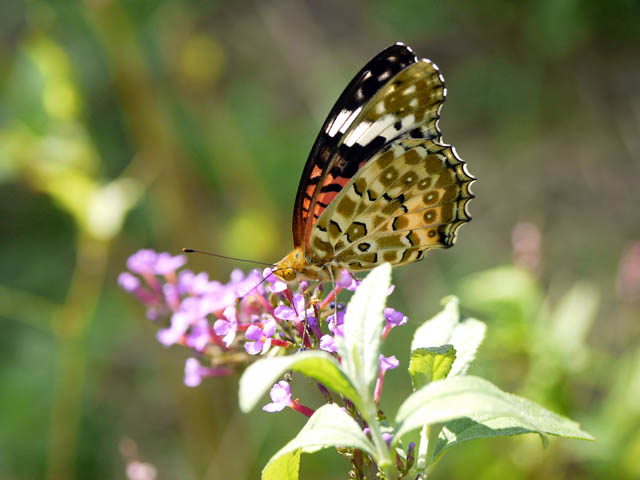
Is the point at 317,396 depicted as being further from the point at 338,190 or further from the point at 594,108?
A: the point at 594,108

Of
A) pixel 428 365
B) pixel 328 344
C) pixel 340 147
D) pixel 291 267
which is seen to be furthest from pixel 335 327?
pixel 340 147

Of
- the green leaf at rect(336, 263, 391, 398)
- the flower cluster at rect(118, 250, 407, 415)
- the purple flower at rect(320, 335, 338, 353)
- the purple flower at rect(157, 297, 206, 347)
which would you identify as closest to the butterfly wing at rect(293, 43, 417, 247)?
the flower cluster at rect(118, 250, 407, 415)

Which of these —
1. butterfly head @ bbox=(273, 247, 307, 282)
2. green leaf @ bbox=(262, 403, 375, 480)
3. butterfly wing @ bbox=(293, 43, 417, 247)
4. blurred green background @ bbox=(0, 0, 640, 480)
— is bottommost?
green leaf @ bbox=(262, 403, 375, 480)

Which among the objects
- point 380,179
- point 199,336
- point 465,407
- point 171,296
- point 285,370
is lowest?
point 465,407

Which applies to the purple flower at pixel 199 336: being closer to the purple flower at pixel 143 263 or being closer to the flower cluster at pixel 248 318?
the flower cluster at pixel 248 318

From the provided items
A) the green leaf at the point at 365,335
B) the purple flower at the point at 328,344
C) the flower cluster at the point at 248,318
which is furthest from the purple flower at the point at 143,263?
the green leaf at the point at 365,335

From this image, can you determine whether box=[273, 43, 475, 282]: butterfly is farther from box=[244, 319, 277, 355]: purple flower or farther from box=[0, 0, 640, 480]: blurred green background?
box=[0, 0, 640, 480]: blurred green background

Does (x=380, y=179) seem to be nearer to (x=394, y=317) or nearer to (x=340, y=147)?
(x=340, y=147)

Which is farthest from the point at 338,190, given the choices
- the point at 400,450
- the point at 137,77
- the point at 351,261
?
the point at 137,77
